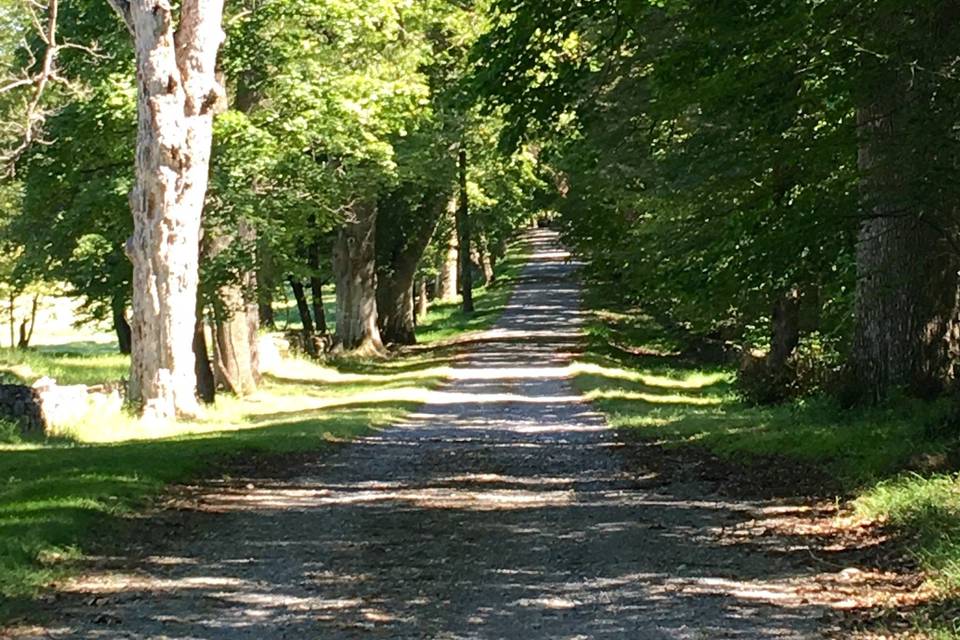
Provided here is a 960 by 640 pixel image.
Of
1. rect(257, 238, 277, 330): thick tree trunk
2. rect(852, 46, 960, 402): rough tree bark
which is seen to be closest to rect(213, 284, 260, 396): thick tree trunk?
rect(257, 238, 277, 330): thick tree trunk

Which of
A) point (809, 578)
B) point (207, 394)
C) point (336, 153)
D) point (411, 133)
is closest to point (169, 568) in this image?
point (809, 578)

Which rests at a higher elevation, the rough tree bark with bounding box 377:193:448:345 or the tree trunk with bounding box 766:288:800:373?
the rough tree bark with bounding box 377:193:448:345

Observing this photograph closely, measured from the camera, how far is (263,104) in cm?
2264

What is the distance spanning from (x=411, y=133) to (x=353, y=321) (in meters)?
7.32

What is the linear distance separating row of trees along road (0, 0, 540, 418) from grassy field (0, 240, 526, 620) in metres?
1.15

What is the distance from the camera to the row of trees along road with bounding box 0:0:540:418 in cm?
1748

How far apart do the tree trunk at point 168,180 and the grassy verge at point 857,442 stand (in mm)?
6788

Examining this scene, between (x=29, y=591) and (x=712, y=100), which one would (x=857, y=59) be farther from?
(x=29, y=591)

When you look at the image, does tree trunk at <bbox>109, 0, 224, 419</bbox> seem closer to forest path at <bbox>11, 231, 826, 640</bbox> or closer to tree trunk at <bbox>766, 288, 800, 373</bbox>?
forest path at <bbox>11, 231, 826, 640</bbox>

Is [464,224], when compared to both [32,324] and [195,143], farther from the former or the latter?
[195,143]

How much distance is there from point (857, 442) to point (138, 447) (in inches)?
326

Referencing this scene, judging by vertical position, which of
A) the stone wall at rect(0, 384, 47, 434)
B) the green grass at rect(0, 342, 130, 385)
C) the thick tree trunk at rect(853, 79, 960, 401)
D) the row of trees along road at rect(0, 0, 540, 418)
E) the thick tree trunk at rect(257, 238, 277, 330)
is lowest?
the green grass at rect(0, 342, 130, 385)

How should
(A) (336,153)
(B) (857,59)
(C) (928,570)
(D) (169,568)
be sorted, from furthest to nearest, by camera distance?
(A) (336,153), (B) (857,59), (D) (169,568), (C) (928,570)

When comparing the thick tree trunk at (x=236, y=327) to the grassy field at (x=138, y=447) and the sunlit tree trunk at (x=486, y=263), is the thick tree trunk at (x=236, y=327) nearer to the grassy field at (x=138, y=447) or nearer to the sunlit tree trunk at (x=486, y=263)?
the grassy field at (x=138, y=447)
